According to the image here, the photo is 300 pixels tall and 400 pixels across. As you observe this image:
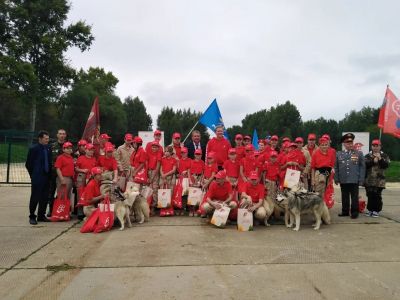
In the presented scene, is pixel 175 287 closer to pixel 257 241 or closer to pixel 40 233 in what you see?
pixel 257 241

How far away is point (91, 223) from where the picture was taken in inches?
286

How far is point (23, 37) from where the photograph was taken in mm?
32156

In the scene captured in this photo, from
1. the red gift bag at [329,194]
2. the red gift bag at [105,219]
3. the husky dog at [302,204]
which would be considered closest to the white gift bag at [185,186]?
→ the red gift bag at [105,219]

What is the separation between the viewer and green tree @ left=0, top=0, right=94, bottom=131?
30484 millimetres

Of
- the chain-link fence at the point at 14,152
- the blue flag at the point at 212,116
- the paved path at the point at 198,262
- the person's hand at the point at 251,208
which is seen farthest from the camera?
the chain-link fence at the point at 14,152

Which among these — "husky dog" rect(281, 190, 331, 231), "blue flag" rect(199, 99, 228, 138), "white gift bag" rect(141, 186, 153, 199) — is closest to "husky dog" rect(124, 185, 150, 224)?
"white gift bag" rect(141, 186, 153, 199)

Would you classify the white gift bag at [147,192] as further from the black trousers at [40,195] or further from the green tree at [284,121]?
the green tree at [284,121]

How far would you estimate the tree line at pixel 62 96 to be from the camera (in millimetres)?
31797

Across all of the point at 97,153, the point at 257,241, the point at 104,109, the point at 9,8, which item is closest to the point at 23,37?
the point at 9,8

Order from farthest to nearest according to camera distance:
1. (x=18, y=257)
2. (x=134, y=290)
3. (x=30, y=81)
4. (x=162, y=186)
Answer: (x=30, y=81), (x=162, y=186), (x=18, y=257), (x=134, y=290)

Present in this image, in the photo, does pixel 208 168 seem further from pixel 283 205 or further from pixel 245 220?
pixel 283 205

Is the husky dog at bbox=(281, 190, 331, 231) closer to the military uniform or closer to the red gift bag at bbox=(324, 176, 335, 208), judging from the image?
the red gift bag at bbox=(324, 176, 335, 208)

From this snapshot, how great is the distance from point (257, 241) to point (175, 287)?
8.14 feet

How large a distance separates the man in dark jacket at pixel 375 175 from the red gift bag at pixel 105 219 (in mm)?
5614
